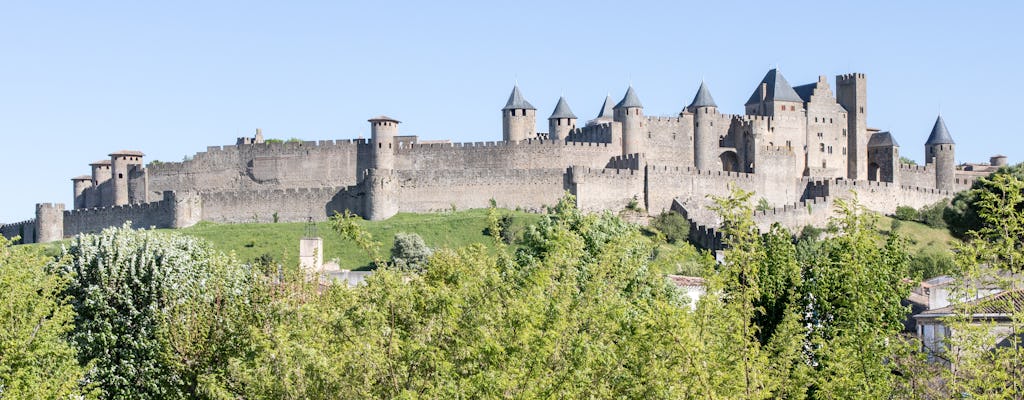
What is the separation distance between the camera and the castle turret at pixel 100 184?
8324 cm

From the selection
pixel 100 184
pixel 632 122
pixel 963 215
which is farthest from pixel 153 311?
pixel 100 184

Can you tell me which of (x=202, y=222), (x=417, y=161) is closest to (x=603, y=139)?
(x=417, y=161)

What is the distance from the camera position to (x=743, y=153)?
261 ft

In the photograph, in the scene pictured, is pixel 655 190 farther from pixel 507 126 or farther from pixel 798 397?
pixel 798 397

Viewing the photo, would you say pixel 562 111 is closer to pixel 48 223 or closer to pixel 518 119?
pixel 518 119

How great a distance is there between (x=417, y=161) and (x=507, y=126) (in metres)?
5.25

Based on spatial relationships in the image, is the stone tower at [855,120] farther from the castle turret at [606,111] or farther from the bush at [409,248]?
the bush at [409,248]

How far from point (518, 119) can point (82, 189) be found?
967 inches

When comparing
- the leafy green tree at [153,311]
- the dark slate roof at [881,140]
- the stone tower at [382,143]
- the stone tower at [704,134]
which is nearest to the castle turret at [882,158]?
the dark slate roof at [881,140]

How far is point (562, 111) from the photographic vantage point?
8131cm

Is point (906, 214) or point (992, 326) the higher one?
point (906, 214)

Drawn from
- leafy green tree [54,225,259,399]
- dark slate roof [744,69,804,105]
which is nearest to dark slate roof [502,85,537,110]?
dark slate roof [744,69,804,105]

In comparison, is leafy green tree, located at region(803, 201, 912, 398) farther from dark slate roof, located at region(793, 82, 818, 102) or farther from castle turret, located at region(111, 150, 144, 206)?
castle turret, located at region(111, 150, 144, 206)

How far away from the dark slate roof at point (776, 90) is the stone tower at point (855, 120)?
3.15 metres
